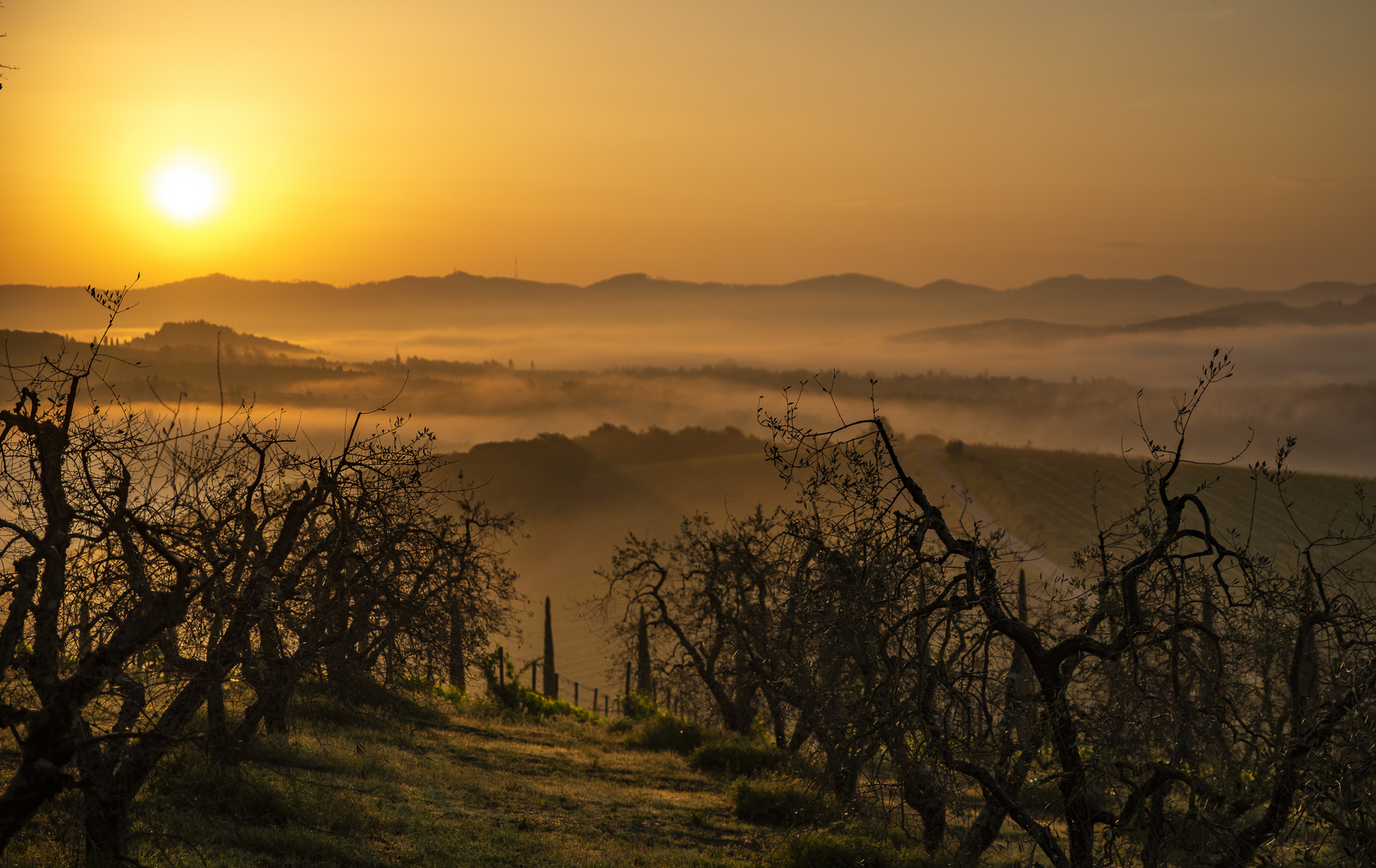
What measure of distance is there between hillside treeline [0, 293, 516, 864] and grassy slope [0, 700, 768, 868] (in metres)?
0.96

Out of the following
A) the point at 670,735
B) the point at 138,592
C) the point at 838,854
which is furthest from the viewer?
the point at 670,735

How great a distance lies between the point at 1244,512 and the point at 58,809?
120369mm

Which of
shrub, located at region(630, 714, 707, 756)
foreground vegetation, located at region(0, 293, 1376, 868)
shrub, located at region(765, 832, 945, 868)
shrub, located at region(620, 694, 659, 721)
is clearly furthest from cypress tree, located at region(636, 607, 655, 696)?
shrub, located at region(765, 832, 945, 868)

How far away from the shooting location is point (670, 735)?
93.0 feet

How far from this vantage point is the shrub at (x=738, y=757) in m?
24.0

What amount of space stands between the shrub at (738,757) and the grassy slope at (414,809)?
30.1 inches

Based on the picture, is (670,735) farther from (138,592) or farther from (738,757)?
(138,592)

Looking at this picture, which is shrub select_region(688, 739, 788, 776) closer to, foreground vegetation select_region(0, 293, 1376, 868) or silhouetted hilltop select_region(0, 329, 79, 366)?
foreground vegetation select_region(0, 293, 1376, 868)

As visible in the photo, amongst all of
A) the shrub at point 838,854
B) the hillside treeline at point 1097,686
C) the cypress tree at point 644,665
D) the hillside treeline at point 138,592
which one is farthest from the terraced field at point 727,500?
the hillside treeline at point 1097,686

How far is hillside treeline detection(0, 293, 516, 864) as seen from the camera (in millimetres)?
8180

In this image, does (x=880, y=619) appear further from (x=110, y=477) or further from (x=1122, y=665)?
(x=110, y=477)

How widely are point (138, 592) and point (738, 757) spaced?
18.2 metres

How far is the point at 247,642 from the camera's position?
999cm

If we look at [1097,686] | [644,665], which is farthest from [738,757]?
[1097,686]
